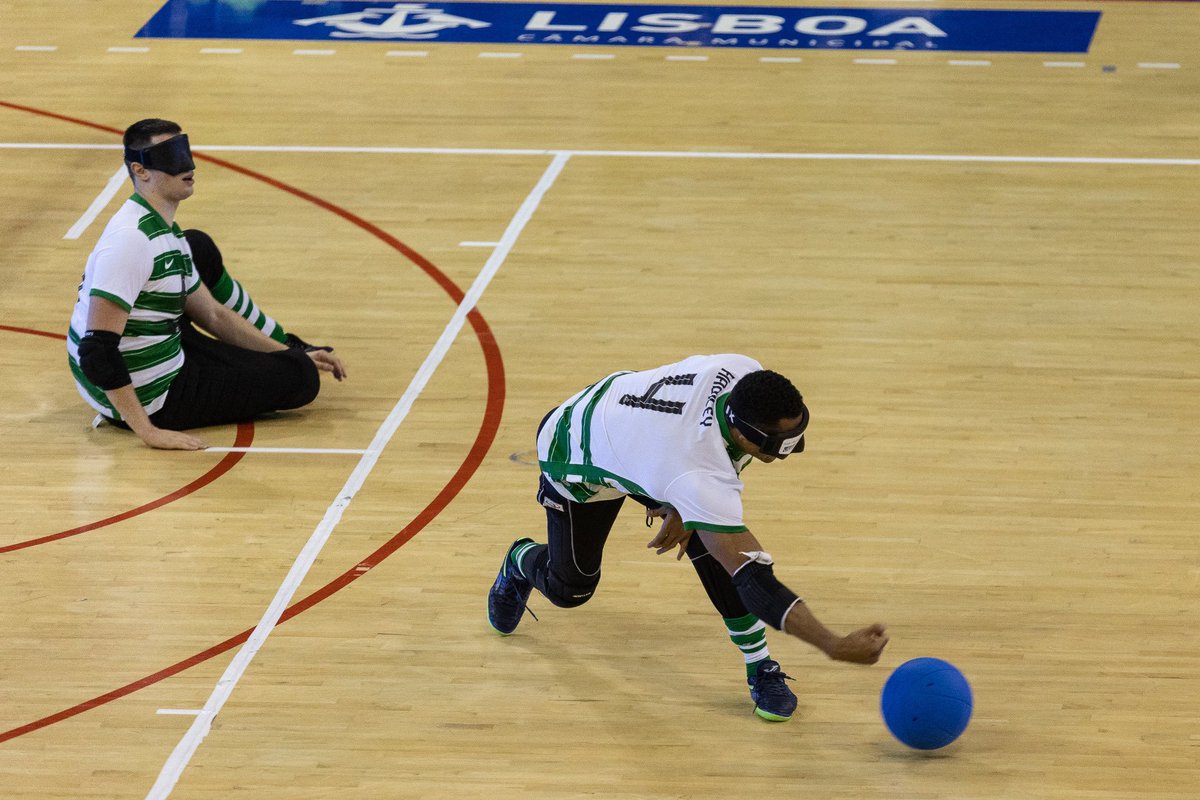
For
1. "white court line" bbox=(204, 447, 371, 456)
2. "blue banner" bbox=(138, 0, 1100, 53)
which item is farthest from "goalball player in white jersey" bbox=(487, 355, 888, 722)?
"blue banner" bbox=(138, 0, 1100, 53)

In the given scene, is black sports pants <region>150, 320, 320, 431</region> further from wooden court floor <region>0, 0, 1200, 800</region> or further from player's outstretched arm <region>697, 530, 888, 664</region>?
player's outstretched arm <region>697, 530, 888, 664</region>

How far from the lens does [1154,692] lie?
6.48 metres

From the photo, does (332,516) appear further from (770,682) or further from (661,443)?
(661,443)

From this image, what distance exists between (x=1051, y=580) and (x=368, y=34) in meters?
10.4

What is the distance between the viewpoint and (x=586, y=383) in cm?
924

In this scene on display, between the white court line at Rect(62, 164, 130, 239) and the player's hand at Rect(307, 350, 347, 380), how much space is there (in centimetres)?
331

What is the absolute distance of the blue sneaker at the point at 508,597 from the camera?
22.5 feet

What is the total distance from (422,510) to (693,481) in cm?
262

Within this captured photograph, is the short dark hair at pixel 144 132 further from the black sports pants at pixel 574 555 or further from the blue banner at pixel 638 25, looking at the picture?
the blue banner at pixel 638 25

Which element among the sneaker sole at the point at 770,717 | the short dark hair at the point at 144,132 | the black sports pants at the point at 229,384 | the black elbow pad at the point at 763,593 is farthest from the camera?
the black sports pants at the point at 229,384

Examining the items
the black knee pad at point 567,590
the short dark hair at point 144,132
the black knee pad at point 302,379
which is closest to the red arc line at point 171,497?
the black knee pad at point 302,379

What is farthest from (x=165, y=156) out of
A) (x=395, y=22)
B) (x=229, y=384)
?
(x=395, y=22)

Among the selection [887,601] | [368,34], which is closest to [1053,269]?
[887,601]

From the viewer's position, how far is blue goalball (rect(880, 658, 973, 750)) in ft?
19.6
